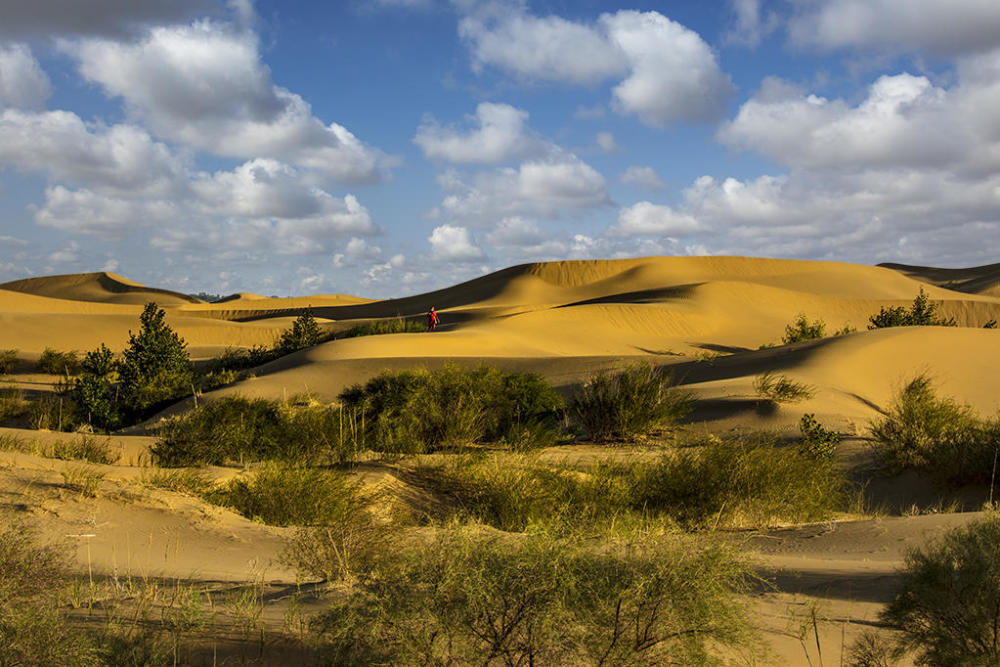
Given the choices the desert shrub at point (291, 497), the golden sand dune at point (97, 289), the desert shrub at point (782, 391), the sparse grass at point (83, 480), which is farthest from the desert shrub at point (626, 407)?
the golden sand dune at point (97, 289)

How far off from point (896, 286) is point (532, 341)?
177 ft

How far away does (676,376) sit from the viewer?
74.7 ft

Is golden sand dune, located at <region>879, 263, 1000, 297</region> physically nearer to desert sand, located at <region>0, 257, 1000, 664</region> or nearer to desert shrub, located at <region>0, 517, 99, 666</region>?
desert sand, located at <region>0, 257, 1000, 664</region>

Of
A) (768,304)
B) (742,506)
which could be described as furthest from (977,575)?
(768,304)

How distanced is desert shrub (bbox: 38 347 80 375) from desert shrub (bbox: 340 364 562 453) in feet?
64.2

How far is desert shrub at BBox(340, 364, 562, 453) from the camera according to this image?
43.2 feet

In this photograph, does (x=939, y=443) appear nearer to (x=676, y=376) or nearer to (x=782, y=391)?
(x=782, y=391)

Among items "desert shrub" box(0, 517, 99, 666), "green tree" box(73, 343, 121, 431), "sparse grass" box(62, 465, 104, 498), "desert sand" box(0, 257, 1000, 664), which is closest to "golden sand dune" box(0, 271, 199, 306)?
"desert sand" box(0, 257, 1000, 664)

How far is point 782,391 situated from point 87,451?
13530 mm

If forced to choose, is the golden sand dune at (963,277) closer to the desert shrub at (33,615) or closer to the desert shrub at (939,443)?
the desert shrub at (939,443)

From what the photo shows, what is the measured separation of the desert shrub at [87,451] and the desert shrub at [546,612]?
28.7 feet

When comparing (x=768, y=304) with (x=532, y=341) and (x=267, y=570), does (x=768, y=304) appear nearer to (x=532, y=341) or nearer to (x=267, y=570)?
(x=532, y=341)

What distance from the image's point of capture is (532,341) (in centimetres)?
3725

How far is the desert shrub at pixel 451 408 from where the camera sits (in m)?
13.2
